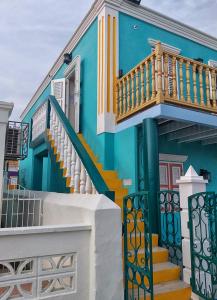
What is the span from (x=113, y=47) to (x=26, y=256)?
541cm

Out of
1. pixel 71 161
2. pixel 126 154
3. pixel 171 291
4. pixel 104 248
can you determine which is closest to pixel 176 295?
pixel 171 291

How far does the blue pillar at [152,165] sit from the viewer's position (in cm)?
Result: 430

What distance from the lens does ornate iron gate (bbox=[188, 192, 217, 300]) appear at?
3314mm

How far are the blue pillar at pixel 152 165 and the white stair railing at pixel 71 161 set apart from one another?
55.2 inches

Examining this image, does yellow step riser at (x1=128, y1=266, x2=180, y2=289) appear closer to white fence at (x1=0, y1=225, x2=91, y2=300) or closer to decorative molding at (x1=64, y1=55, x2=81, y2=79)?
white fence at (x1=0, y1=225, x2=91, y2=300)

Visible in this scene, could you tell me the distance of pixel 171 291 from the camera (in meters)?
3.23

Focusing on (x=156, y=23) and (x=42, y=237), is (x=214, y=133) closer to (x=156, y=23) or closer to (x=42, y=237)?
(x=156, y=23)

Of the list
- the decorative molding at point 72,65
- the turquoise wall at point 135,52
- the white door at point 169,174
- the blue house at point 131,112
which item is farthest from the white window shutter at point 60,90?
the white door at point 169,174

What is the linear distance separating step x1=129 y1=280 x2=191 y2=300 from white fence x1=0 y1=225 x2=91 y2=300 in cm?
101

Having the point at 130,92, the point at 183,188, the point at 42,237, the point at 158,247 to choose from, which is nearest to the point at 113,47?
the point at 130,92

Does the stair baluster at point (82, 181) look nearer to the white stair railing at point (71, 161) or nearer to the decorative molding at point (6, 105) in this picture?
the white stair railing at point (71, 161)

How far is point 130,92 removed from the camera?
552cm

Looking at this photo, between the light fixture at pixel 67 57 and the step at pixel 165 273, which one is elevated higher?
the light fixture at pixel 67 57

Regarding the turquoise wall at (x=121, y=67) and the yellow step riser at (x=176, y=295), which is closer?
the yellow step riser at (x=176, y=295)
